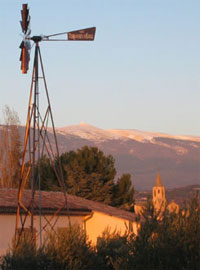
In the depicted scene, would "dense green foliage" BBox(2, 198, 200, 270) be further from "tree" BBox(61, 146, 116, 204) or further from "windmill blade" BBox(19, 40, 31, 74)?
"tree" BBox(61, 146, 116, 204)

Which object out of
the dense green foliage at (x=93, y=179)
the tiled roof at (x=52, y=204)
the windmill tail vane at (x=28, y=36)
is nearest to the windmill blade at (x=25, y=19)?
the windmill tail vane at (x=28, y=36)

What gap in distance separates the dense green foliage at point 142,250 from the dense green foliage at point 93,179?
25899 millimetres

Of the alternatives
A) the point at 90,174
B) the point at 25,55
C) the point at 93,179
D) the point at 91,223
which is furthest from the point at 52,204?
the point at 90,174

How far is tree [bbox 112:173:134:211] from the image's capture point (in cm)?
4284

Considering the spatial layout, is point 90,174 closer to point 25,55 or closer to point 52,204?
point 52,204

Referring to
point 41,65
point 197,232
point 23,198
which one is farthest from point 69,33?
point 23,198

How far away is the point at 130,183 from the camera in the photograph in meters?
44.7

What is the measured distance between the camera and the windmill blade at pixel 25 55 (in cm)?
1731

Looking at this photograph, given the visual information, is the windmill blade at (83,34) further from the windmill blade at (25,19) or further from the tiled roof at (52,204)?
the tiled roof at (52,204)

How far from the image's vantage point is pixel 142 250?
13.5 meters

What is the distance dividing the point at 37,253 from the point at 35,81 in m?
5.44

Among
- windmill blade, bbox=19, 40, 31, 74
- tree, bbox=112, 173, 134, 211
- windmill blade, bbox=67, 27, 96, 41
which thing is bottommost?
tree, bbox=112, 173, 134, 211

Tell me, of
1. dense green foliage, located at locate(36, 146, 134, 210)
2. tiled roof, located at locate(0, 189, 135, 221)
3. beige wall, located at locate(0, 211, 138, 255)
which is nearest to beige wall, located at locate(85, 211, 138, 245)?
beige wall, located at locate(0, 211, 138, 255)

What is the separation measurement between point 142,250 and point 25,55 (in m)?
7.40
